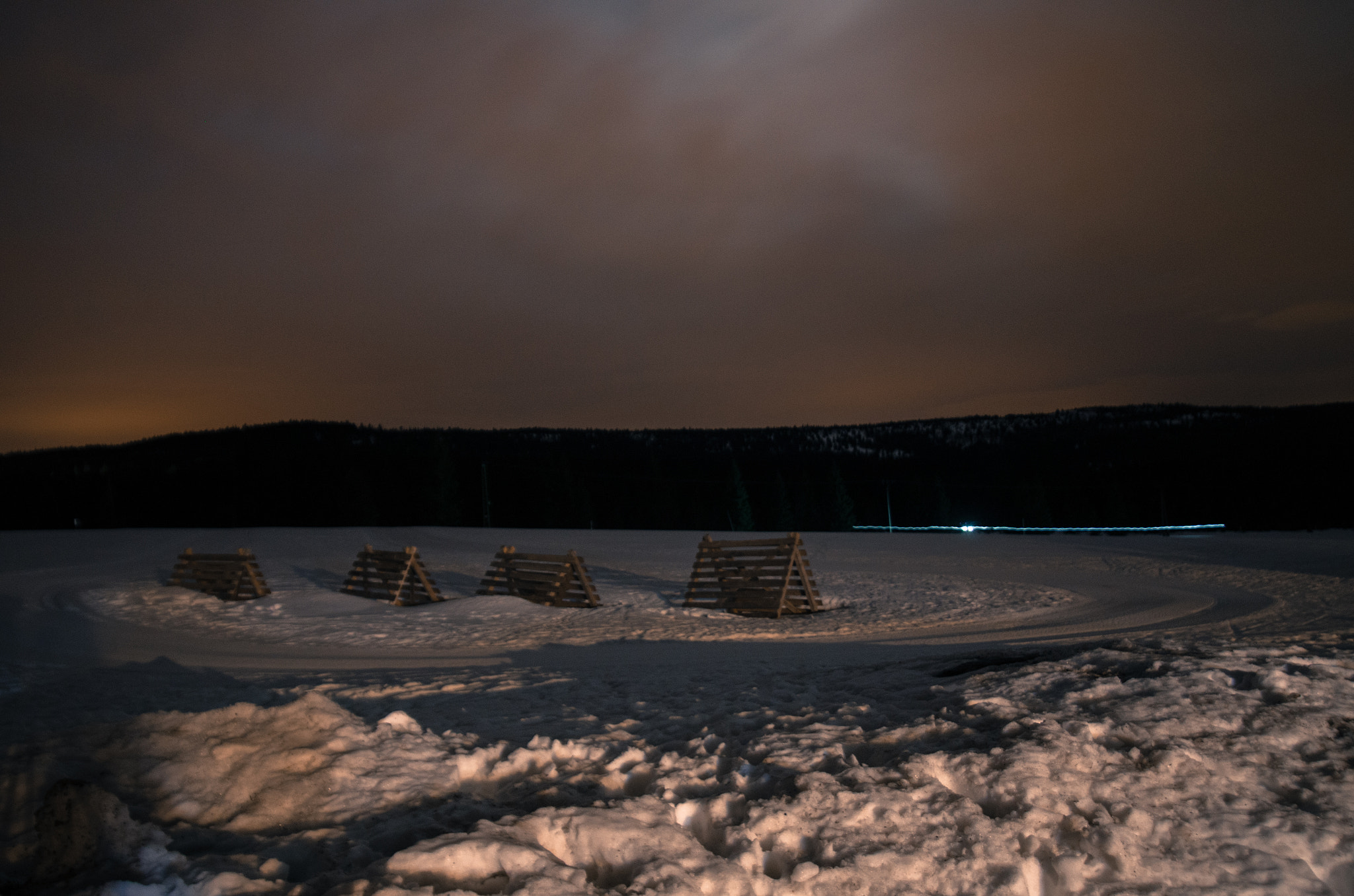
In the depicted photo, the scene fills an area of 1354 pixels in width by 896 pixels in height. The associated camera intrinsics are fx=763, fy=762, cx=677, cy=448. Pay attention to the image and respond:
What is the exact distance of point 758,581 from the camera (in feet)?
56.2

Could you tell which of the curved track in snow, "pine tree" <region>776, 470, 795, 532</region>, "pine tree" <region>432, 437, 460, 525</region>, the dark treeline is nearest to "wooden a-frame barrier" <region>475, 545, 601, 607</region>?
→ the curved track in snow

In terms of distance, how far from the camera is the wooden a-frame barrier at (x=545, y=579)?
1744cm

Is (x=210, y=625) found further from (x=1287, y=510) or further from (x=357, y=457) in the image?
(x=1287, y=510)

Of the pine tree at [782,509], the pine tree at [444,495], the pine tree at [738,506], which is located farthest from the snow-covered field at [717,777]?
the pine tree at [782,509]

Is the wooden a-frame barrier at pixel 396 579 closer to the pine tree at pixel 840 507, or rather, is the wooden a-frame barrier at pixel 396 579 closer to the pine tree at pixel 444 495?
the pine tree at pixel 444 495

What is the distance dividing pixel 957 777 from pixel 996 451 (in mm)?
130891

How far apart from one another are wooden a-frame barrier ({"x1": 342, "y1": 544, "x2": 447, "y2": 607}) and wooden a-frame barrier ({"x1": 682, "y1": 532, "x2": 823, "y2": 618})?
639 centimetres

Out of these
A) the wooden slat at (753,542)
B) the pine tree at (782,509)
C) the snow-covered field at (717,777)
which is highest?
the wooden slat at (753,542)

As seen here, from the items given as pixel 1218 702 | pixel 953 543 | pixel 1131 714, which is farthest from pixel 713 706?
pixel 953 543

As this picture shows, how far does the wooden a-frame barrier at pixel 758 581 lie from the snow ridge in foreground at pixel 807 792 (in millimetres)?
10934

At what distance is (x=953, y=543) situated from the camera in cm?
3322

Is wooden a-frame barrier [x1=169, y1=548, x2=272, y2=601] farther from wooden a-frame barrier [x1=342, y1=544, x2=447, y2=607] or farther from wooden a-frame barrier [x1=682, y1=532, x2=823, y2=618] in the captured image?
wooden a-frame barrier [x1=682, y1=532, x2=823, y2=618]

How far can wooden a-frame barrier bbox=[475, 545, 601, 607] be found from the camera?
17438mm

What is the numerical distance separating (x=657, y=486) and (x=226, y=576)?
208ft
